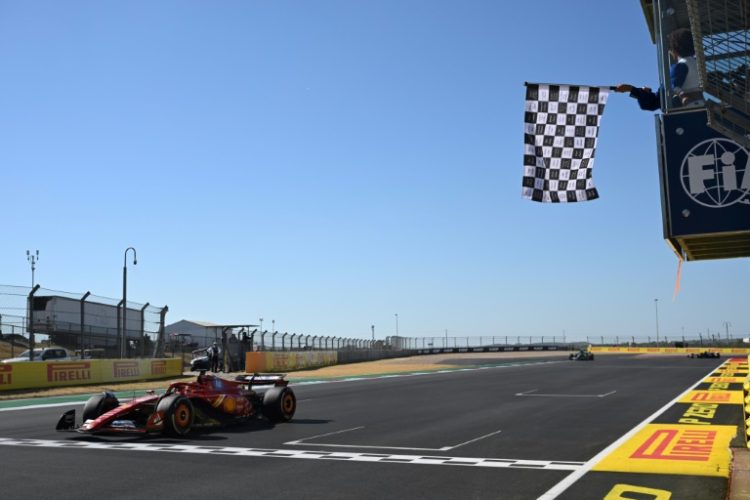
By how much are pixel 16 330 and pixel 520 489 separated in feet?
72.4

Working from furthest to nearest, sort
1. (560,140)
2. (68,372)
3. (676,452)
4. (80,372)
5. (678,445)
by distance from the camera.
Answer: (80,372) → (68,372) → (678,445) → (676,452) → (560,140)

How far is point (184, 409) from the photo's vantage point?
11.5 meters

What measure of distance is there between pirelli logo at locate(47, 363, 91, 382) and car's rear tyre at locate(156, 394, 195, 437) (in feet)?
46.6

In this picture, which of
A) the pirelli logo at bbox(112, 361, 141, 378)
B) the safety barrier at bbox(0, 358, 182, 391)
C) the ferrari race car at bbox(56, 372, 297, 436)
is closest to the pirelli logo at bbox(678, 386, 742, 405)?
the ferrari race car at bbox(56, 372, 297, 436)

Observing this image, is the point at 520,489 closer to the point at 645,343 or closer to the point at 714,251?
the point at 714,251

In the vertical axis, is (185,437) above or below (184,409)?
below

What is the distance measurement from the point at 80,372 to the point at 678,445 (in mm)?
20541

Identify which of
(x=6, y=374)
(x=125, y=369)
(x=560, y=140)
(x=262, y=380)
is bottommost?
(x=125, y=369)

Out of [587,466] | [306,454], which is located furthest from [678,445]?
[306,454]

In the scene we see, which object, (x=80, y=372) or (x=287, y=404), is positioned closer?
(x=287, y=404)

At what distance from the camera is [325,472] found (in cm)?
844

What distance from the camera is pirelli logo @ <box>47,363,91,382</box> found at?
2364 centimetres

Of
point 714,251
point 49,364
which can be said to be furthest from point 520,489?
point 49,364

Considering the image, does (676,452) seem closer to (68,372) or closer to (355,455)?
(355,455)
